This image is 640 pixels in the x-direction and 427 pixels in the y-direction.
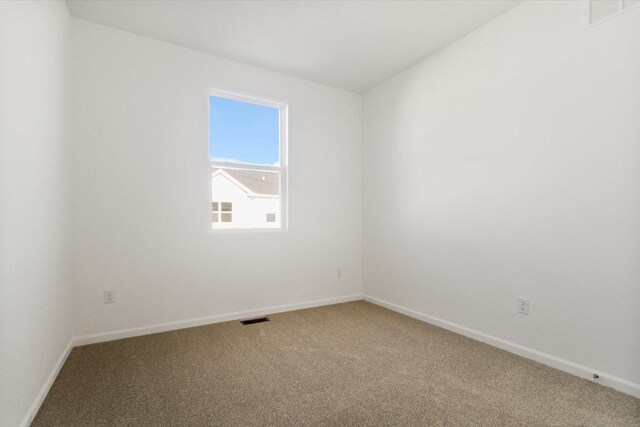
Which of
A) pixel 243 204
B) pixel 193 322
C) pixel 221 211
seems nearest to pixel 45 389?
pixel 193 322

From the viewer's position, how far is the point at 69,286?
8.07 ft

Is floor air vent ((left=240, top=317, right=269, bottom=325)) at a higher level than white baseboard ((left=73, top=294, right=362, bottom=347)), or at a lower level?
lower

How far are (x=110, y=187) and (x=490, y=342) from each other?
3.43 metres

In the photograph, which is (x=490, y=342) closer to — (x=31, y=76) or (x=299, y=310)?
(x=299, y=310)

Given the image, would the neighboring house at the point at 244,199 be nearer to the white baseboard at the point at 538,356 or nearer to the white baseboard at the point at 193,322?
the white baseboard at the point at 193,322

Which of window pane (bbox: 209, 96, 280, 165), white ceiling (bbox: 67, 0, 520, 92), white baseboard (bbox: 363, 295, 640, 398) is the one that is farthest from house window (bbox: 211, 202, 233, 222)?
white baseboard (bbox: 363, 295, 640, 398)

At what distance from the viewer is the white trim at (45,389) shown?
156cm

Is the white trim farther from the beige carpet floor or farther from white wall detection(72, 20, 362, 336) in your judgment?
white wall detection(72, 20, 362, 336)

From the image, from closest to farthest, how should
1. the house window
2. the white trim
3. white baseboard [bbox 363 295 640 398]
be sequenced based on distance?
the white trim
white baseboard [bbox 363 295 640 398]
the house window

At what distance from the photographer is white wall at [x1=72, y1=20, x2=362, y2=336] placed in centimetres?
264

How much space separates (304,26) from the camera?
8.93ft

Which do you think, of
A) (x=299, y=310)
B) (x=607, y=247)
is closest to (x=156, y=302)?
(x=299, y=310)

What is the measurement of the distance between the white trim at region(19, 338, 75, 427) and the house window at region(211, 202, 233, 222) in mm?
1536

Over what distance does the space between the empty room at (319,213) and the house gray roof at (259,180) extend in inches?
1.0
